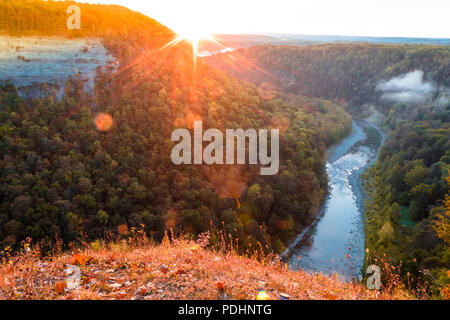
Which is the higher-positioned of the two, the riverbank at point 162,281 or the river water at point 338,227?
the riverbank at point 162,281

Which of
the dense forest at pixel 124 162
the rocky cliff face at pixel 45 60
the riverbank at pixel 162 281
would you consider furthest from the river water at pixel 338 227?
the rocky cliff face at pixel 45 60

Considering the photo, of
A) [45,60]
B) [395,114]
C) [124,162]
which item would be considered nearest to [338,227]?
[124,162]

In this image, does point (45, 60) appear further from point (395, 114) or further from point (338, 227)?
point (395, 114)

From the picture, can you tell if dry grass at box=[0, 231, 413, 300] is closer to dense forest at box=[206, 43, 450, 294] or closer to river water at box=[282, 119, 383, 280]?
dense forest at box=[206, 43, 450, 294]

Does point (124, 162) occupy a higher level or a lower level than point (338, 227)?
higher

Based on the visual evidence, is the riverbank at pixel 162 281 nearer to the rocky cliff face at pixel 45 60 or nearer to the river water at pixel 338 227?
the river water at pixel 338 227
